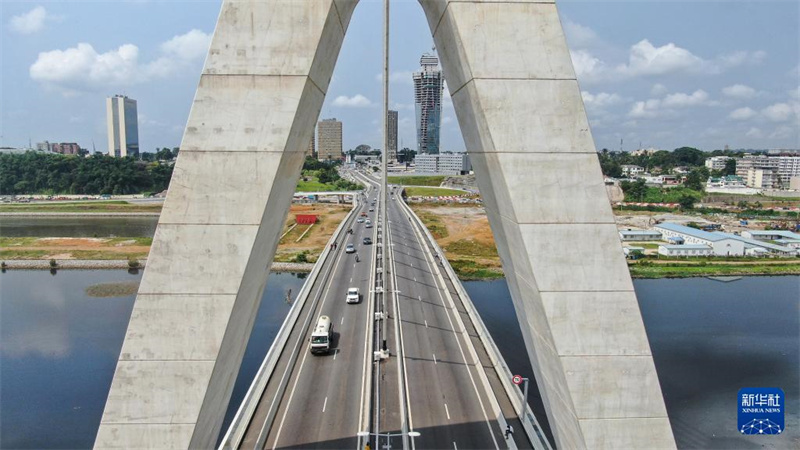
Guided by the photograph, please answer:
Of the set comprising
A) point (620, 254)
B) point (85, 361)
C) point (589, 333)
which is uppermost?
point (620, 254)

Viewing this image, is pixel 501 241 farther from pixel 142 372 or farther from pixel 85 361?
pixel 85 361

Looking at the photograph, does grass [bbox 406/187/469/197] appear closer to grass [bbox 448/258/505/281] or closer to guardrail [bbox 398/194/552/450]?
grass [bbox 448/258/505/281]

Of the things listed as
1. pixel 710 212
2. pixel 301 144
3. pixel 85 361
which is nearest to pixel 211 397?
pixel 301 144

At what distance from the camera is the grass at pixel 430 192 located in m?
138

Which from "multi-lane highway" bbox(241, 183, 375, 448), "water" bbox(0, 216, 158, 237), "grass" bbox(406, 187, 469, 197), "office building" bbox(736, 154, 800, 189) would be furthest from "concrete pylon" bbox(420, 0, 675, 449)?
"office building" bbox(736, 154, 800, 189)

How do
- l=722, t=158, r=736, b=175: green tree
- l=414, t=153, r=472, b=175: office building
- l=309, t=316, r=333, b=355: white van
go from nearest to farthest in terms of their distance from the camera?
l=309, t=316, r=333, b=355: white van, l=722, t=158, r=736, b=175: green tree, l=414, t=153, r=472, b=175: office building

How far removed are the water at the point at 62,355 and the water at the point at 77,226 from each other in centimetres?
3020

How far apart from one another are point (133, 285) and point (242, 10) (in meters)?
48.5

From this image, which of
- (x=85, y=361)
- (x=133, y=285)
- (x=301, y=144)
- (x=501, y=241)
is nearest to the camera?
(x=301, y=144)

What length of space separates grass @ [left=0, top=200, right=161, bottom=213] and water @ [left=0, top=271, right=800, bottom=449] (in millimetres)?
51124

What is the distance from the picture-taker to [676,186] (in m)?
142

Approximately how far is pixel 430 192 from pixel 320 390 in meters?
126

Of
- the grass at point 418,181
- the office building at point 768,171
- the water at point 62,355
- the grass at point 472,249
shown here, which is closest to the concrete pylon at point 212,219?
the water at point 62,355

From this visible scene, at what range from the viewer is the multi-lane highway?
14828 mm
